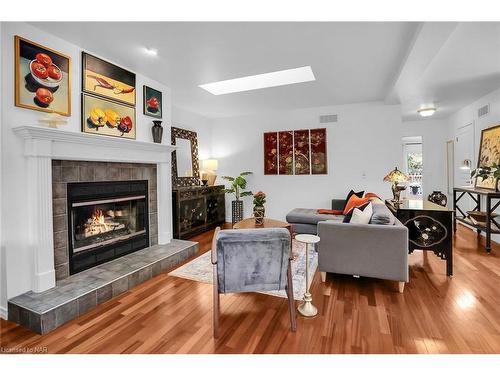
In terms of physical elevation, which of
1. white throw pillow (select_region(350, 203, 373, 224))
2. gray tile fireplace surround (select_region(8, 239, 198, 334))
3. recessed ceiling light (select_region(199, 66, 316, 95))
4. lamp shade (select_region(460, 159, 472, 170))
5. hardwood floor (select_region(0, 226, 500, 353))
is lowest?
hardwood floor (select_region(0, 226, 500, 353))

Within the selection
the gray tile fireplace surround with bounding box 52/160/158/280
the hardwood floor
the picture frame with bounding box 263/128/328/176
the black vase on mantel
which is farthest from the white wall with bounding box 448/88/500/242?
the gray tile fireplace surround with bounding box 52/160/158/280

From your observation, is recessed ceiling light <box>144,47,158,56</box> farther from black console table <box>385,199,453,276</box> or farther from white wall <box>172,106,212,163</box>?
black console table <box>385,199,453,276</box>

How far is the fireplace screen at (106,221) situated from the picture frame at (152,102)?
124 cm

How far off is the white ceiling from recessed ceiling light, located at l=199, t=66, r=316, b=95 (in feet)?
0.52

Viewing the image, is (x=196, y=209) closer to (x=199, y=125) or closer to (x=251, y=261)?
(x=199, y=125)

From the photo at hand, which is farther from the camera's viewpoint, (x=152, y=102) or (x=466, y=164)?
(x=466, y=164)

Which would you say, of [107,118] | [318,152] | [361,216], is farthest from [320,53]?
[318,152]

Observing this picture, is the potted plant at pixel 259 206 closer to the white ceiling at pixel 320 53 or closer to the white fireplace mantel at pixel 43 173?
the white ceiling at pixel 320 53

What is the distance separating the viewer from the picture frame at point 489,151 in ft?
13.5

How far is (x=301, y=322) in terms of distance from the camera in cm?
214

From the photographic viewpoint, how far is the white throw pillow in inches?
113

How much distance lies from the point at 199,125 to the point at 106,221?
351 centimetres
